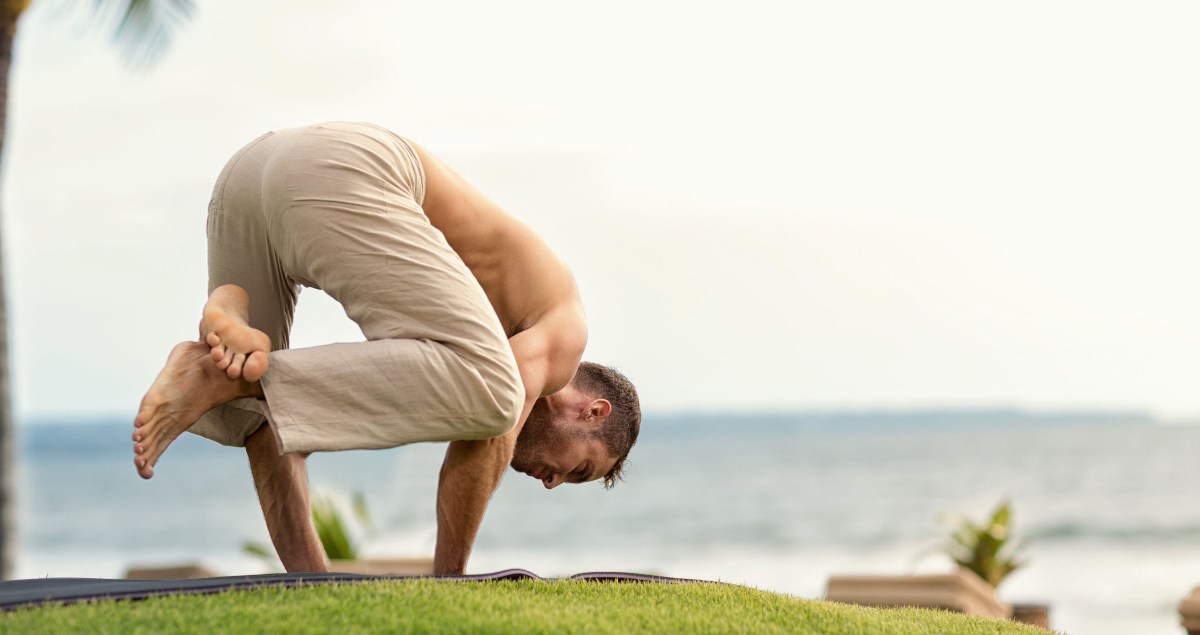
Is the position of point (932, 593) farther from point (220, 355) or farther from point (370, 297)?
point (220, 355)

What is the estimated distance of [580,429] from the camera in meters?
3.16

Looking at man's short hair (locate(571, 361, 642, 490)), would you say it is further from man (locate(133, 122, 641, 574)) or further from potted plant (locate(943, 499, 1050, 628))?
potted plant (locate(943, 499, 1050, 628))

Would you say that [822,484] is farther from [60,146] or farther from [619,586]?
[619,586]

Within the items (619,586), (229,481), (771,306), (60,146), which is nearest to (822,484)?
(771,306)

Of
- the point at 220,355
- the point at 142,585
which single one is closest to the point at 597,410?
the point at 220,355

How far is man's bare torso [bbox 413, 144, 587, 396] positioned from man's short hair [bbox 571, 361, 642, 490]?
320 millimetres

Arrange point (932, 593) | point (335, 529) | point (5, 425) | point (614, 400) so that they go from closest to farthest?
point (614, 400) → point (932, 593) → point (335, 529) → point (5, 425)

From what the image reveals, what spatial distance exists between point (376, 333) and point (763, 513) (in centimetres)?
2679

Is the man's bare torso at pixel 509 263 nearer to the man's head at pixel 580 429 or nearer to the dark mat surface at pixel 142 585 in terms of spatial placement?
the man's head at pixel 580 429

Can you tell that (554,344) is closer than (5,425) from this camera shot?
Yes

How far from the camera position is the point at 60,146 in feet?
121

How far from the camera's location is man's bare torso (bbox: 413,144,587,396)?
2.83m

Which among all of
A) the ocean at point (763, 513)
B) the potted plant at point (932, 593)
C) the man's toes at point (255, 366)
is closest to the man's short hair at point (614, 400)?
the man's toes at point (255, 366)

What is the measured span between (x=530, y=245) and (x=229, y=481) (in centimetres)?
3491
